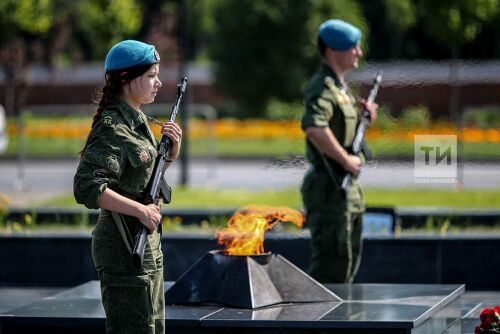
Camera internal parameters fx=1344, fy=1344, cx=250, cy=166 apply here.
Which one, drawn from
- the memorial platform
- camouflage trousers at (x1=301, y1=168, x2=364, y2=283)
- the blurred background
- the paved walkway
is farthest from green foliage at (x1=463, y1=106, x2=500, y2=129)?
the memorial platform

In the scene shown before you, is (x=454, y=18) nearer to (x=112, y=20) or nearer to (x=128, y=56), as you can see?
(x=112, y=20)

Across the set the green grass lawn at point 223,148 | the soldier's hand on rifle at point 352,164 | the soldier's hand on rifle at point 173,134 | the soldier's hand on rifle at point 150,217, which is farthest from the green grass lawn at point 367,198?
the soldier's hand on rifle at point 150,217

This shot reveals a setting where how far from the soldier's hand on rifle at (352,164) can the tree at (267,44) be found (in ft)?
77.6

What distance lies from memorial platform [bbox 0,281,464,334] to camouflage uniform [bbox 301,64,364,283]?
43 cm

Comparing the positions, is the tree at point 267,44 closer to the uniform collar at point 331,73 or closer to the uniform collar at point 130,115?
the uniform collar at point 331,73

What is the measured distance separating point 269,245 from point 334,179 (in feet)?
8.45

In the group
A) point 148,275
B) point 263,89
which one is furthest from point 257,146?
point 148,275

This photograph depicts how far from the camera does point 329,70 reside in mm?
8844

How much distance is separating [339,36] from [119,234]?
3.19 meters

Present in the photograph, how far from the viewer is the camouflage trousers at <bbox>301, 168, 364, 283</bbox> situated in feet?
28.0

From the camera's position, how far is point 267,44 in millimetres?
33781

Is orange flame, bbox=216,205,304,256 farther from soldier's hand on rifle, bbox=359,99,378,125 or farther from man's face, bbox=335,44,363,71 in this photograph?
man's face, bbox=335,44,363,71

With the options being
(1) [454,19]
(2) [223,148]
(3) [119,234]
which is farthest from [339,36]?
(2) [223,148]

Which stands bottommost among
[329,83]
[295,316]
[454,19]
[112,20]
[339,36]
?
[295,316]
